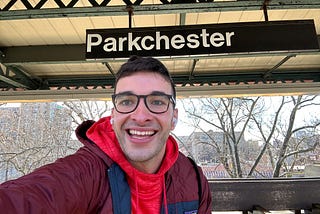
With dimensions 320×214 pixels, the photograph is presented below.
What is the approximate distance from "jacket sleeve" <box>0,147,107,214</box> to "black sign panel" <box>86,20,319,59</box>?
52.3 inches

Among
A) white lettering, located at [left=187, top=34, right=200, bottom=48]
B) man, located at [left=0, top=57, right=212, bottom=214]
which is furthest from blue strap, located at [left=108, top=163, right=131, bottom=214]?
white lettering, located at [left=187, top=34, right=200, bottom=48]

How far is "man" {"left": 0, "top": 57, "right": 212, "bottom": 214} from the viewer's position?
0.93 meters

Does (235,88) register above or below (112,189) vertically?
above

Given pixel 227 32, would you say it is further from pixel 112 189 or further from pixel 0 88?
pixel 0 88

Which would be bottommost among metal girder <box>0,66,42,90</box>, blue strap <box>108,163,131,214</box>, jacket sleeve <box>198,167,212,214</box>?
jacket sleeve <box>198,167,212,214</box>

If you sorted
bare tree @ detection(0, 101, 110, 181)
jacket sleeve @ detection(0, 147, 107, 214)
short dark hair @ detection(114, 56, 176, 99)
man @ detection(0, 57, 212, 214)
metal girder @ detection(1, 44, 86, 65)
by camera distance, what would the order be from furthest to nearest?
bare tree @ detection(0, 101, 110, 181), metal girder @ detection(1, 44, 86, 65), short dark hair @ detection(114, 56, 176, 99), man @ detection(0, 57, 212, 214), jacket sleeve @ detection(0, 147, 107, 214)

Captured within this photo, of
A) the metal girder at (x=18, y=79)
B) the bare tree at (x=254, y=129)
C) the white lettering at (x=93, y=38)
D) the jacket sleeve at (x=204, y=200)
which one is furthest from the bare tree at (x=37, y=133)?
the jacket sleeve at (x=204, y=200)

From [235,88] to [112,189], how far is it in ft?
12.6

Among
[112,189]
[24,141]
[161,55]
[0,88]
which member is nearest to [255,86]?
[161,55]

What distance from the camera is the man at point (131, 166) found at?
0.93m

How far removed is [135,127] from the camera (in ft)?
3.62

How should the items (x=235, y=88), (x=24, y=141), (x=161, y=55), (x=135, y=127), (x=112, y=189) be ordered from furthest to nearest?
1. (x=24, y=141)
2. (x=235, y=88)
3. (x=161, y=55)
4. (x=135, y=127)
5. (x=112, y=189)

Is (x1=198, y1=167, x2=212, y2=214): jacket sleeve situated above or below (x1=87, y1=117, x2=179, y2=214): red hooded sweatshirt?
below

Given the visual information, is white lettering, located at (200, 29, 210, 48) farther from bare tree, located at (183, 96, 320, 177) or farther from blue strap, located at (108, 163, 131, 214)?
bare tree, located at (183, 96, 320, 177)
